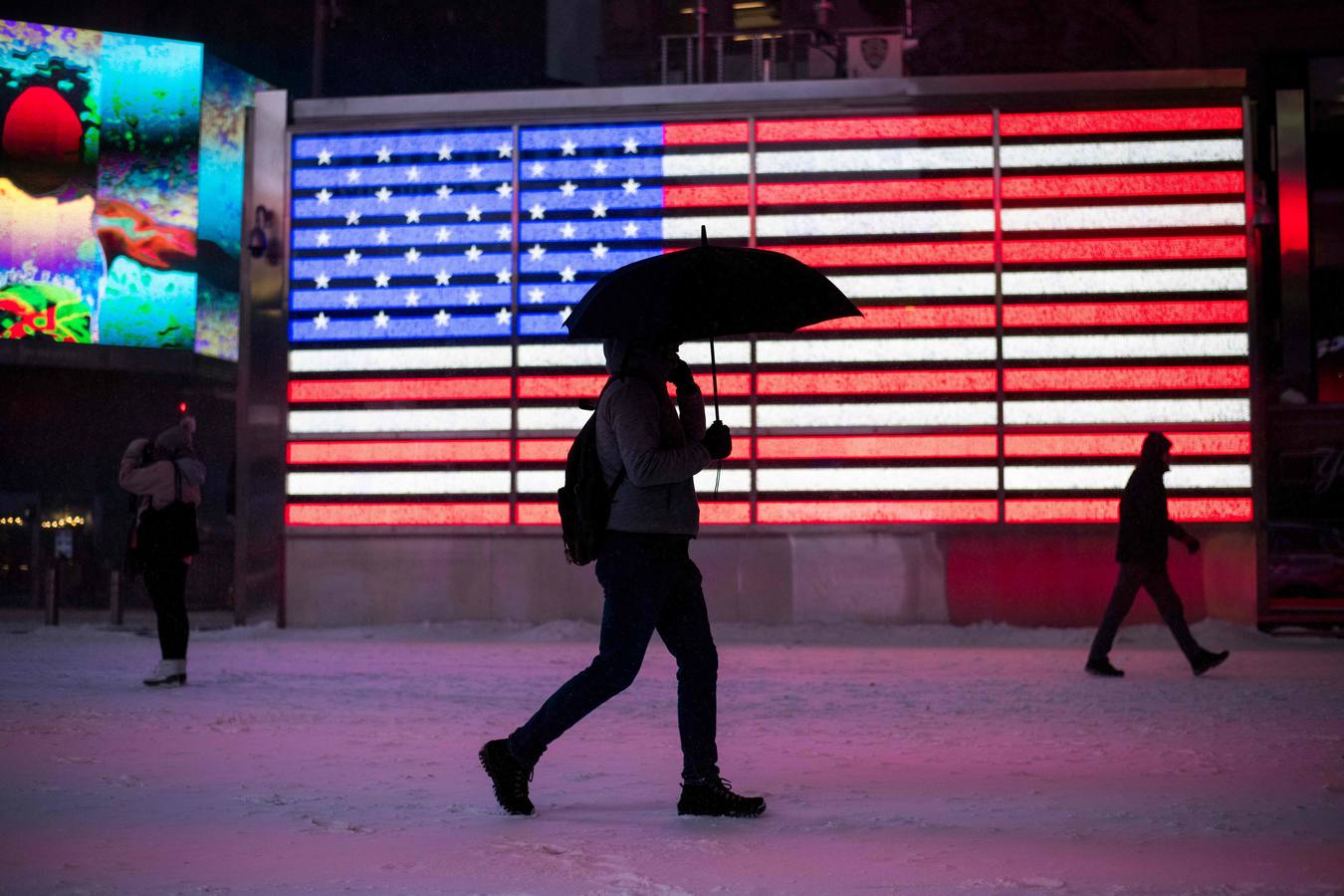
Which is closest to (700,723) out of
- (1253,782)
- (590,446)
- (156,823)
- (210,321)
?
(590,446)

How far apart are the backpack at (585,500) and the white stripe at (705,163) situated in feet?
38.7

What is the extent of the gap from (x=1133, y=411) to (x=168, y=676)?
1047 cm

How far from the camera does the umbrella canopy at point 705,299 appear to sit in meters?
5.96

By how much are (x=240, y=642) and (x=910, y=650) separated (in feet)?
22.4

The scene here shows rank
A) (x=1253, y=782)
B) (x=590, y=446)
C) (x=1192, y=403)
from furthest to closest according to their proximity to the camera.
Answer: (x=1192, y=403), (x=1253, y=782), (x=590, y=446)

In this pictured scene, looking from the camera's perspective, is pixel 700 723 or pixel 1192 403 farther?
pixel 1192 403

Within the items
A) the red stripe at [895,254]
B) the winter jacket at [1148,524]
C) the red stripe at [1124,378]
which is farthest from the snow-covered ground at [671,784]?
the red stripe at [895,254]

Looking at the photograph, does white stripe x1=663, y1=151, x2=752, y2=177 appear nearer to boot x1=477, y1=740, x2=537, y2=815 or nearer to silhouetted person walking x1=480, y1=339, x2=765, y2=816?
silhouetted person walking x1=480, y1=339, x2=765, y2=816

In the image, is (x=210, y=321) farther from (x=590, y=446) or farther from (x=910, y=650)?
(x=590, y=446)

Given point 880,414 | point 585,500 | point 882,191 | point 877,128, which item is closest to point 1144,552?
point 880,414

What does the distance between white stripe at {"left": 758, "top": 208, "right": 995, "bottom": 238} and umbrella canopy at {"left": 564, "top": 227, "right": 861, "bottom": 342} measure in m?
11.0

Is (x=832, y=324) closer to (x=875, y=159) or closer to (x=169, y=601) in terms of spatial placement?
(x=875, y=159)

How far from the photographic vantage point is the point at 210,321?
3875cm

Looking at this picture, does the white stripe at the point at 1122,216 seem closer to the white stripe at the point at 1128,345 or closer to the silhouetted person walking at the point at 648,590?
the white stripe at the point at 1128,345
